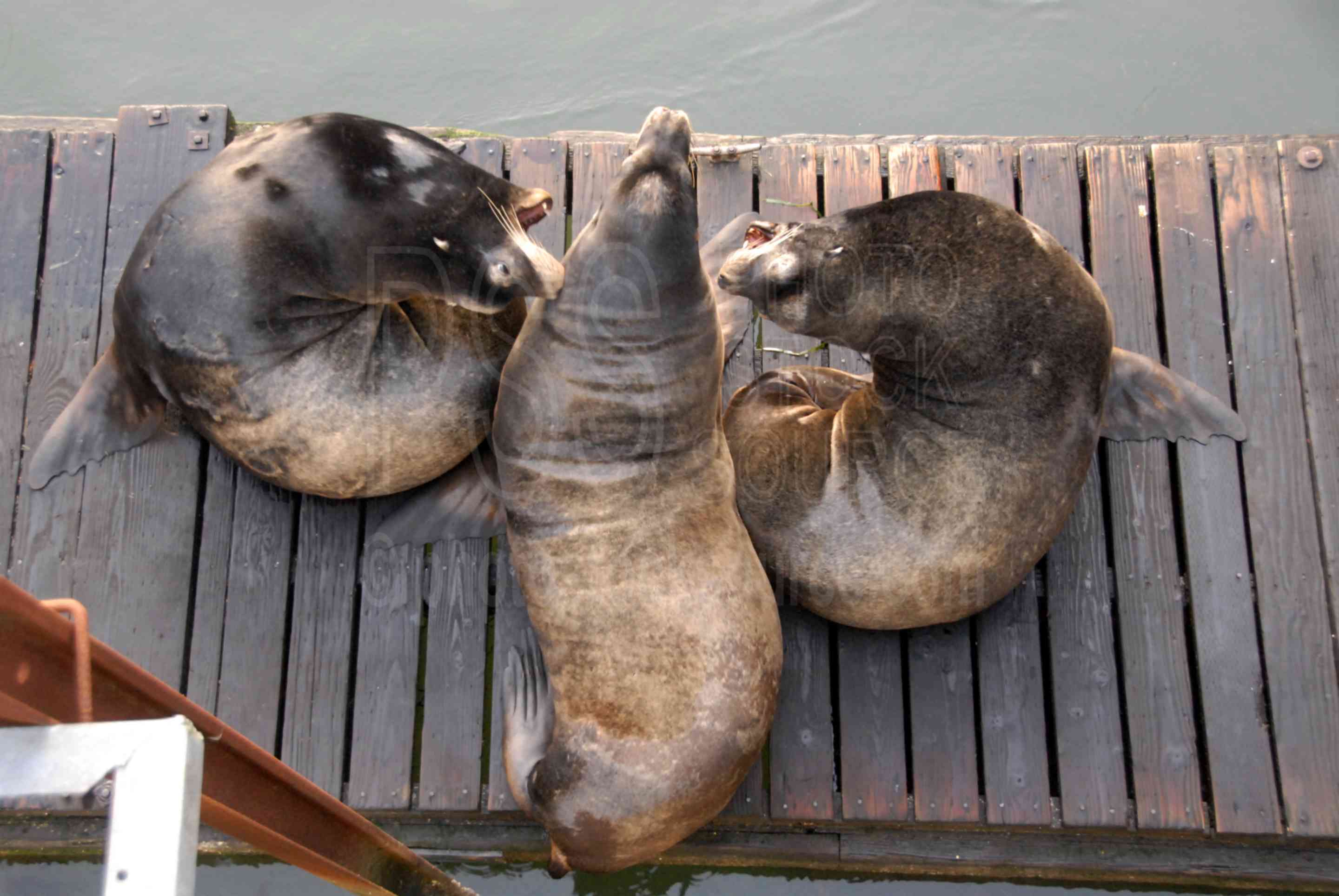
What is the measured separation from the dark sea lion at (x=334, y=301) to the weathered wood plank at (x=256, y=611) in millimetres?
268

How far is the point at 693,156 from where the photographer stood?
4355mm

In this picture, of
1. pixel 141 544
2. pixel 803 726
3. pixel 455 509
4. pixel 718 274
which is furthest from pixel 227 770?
pixel 718 274

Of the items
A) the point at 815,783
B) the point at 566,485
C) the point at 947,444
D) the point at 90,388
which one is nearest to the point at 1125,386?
the point at 947,444

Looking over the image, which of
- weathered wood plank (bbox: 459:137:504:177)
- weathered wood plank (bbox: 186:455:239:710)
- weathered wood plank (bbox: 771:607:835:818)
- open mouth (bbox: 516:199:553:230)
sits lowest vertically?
weathered wood plank (bbox: 771:607:835:818)

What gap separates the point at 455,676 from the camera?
3904mm

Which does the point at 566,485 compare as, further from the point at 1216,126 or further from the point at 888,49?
the point at 1216,126

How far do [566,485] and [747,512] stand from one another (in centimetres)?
61

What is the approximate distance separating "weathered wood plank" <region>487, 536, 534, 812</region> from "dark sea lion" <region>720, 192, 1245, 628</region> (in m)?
0.91

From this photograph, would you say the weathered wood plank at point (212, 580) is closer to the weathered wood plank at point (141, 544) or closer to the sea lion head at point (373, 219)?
the weathered wood plank at point (141, 544)

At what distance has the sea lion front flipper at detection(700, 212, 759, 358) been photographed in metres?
4.11

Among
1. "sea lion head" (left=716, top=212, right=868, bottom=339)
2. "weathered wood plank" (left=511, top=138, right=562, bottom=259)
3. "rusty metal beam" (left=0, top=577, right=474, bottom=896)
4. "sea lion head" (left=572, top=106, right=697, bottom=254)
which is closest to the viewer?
"rusty metal beam" (left=0, top=577, right=474, bottom=896)

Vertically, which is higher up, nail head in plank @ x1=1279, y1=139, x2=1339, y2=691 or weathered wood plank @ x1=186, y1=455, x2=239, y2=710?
nail head in plank @ x1=1279, y1=139, x2=1339, y2=691

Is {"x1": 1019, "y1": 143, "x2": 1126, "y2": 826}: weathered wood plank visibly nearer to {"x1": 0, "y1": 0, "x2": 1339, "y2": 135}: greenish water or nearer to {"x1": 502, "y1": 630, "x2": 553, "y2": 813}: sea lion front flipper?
{"x1": 502, "y1": 630, "x2": 553, "y2": 813}: sea lion front flipper

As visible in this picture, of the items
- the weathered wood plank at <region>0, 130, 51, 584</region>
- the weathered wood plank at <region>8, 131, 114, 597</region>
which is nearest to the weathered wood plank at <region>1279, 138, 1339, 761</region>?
the weathered wood plank at <region>8, 131, 114, 597</region>
